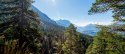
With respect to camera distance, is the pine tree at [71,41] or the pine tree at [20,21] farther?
the pine tree at [71,41]

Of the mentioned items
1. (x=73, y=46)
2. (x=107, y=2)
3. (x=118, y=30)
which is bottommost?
(x=73, y=46)

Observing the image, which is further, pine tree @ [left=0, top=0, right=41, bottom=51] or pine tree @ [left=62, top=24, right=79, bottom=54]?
pine tree @ [left=62, top=24, right=79, bottom=54]

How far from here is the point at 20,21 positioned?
22.7 metres

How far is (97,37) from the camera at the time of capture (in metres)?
38.3

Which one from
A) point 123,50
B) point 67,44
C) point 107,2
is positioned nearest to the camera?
point 107,2

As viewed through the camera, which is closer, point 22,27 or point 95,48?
point 22,27

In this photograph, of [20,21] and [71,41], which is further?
[71,41]

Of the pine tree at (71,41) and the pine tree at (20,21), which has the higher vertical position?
the pine tree at (20,21)

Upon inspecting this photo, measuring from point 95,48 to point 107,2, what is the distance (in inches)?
986

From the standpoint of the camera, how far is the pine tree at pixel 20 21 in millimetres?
22141

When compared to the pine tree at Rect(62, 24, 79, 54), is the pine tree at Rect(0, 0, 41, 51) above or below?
above

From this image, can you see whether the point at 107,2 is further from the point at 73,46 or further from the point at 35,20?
the point at 73,46

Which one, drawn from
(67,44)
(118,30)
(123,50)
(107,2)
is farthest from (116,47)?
(67,44)

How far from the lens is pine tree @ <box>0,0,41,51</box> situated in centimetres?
2214
